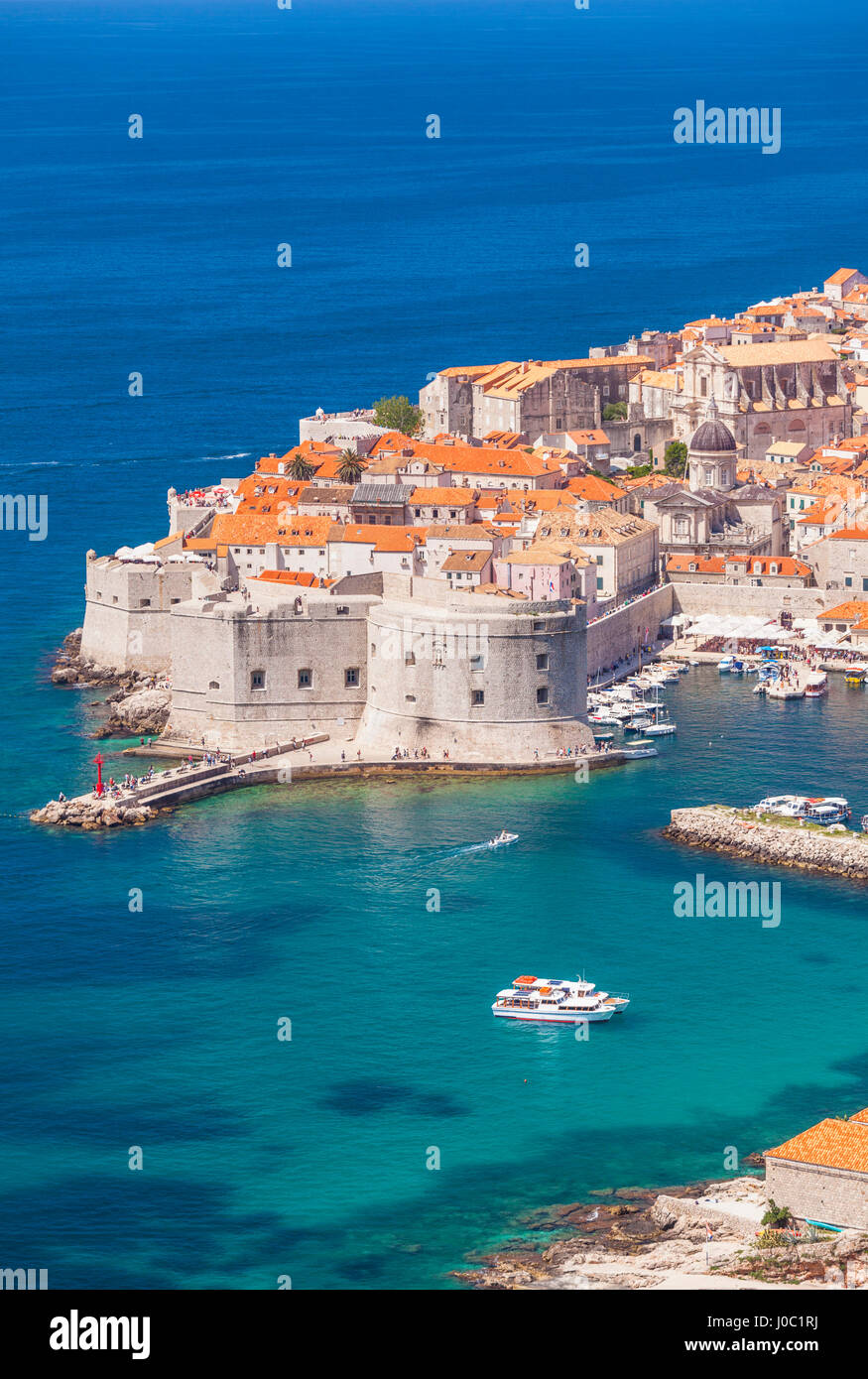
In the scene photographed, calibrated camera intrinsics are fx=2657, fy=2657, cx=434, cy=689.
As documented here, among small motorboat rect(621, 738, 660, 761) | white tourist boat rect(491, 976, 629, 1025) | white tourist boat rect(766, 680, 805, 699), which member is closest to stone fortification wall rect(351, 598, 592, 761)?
small motorboat rect(621, 738, 660, 761)

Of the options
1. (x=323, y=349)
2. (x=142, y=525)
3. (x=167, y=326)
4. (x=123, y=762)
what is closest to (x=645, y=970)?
(x=123, y=762)

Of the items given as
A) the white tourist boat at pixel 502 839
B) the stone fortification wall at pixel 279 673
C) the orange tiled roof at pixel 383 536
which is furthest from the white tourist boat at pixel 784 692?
the white tourist boat at pixel 502 839

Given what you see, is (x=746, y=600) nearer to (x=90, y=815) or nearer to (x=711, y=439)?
(x=711, y=439)

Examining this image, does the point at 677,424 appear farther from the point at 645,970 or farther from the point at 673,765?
the point at 645,970

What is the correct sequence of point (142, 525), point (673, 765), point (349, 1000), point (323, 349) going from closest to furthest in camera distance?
point (349, 1000) < point (673, 765) < point (142, 525) < point (323, 349)

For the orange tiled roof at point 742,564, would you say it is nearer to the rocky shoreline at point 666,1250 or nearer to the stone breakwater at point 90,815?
the stone breakwater at point 90,815

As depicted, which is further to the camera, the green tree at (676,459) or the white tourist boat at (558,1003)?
the green tree at (676,459)
